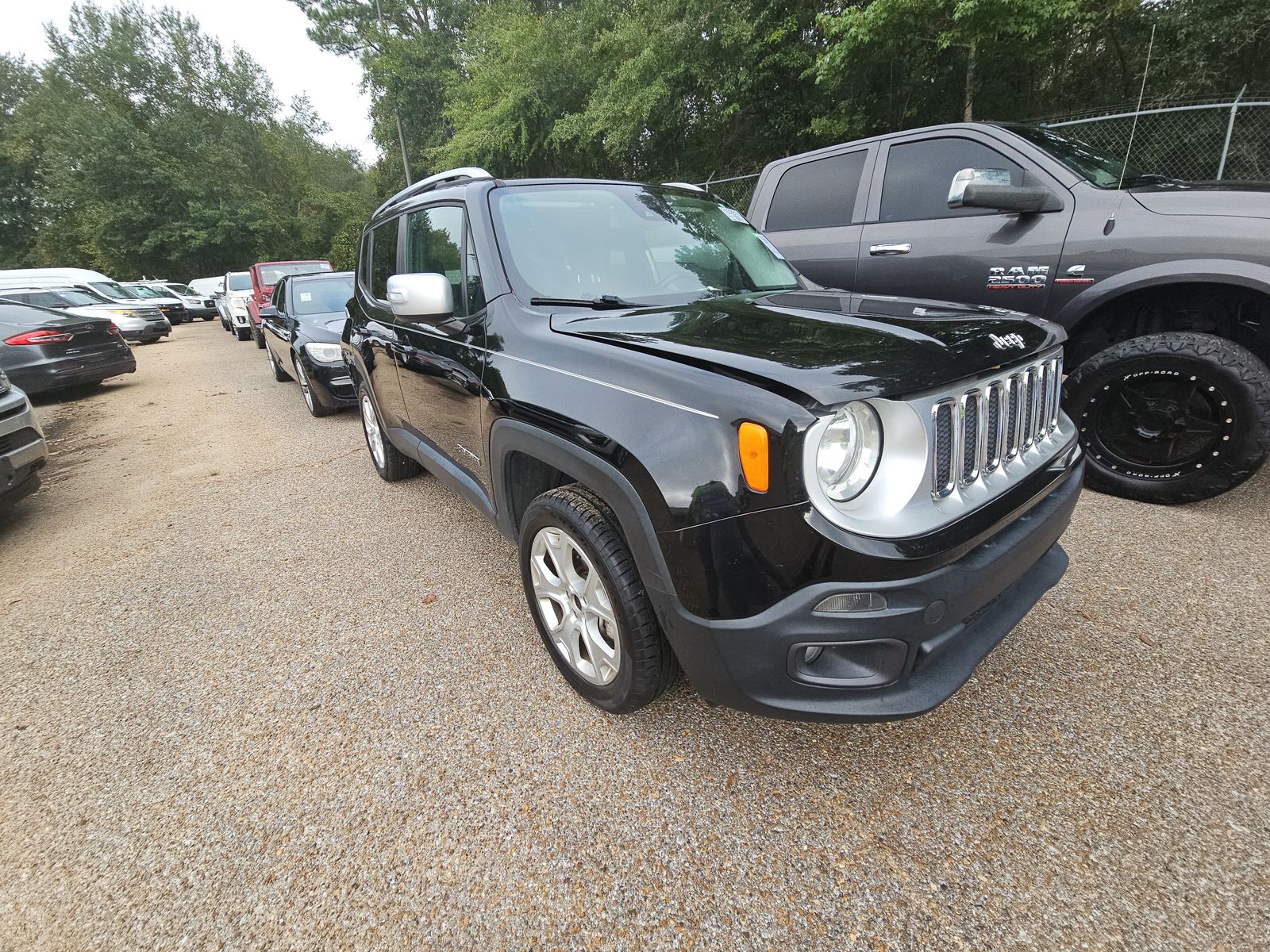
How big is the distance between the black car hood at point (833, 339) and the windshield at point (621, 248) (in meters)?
0.28

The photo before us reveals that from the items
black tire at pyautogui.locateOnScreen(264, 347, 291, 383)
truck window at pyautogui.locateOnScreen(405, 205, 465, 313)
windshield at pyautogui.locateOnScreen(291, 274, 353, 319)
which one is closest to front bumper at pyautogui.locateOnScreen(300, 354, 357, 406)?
windshield at pyautogui.locateOnScreen(291, 274, 353, 319)

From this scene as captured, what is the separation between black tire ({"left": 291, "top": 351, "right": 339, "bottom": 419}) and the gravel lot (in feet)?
12.0

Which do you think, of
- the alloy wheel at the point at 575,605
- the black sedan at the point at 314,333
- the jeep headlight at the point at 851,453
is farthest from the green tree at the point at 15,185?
the jeep headlight at the point at 851,453

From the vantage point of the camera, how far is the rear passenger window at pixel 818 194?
4059 millimetres

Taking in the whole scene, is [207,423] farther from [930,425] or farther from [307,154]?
[307,154]

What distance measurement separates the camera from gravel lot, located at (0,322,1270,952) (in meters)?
1.45

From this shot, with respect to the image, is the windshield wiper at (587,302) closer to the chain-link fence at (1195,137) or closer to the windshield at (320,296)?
the chain-link fence at (1195,137)

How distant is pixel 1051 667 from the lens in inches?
84.5

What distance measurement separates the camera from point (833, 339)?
165 cm

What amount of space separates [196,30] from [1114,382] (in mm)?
46868

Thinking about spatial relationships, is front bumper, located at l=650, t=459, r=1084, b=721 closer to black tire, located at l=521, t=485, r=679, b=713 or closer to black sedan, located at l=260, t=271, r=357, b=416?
black tire, located at l=521, t=485, r=679, b=713

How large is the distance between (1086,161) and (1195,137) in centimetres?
578

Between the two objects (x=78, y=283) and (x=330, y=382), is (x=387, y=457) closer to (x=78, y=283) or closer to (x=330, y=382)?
(x=330, y=382)

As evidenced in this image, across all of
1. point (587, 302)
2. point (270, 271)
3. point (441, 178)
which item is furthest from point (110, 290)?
point (587, 302)
